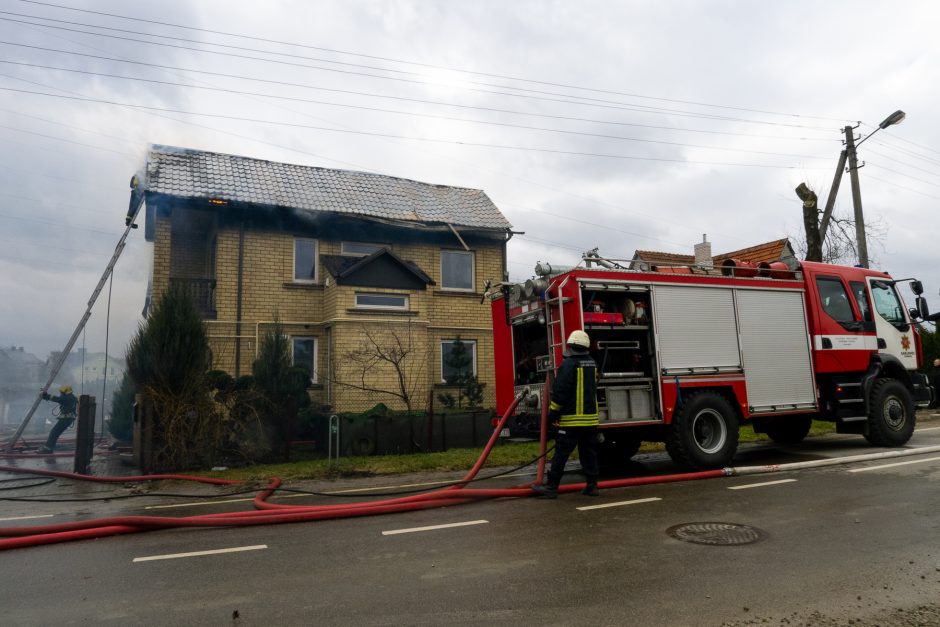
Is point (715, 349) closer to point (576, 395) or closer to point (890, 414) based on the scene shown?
point (576, 395)

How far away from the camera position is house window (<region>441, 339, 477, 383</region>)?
16.4 meters

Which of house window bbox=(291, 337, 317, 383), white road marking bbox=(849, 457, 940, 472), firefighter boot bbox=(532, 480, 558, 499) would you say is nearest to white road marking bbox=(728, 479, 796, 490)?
white road marking bbox=(849, 457, 940, 472)

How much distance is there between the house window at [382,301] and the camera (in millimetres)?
15102

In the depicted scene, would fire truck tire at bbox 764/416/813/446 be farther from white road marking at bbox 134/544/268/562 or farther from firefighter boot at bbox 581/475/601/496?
white road marking at bbox 134/544/268/562

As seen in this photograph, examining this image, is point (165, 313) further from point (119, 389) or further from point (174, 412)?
point (119, 389)

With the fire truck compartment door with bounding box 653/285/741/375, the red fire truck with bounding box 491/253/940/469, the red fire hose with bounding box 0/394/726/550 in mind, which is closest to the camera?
the red fire hose with bounding box 0/394/726/550

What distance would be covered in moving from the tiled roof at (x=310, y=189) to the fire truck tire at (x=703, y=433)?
10.4 meters

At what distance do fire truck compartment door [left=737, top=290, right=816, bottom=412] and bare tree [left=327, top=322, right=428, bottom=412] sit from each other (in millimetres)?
7478

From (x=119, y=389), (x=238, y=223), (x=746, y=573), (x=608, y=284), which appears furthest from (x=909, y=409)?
(x=119, y=389)

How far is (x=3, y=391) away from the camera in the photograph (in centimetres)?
2361

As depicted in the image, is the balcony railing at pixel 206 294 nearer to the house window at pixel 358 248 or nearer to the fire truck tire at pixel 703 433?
the house window at pixel 358 248

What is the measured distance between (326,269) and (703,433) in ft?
34.0

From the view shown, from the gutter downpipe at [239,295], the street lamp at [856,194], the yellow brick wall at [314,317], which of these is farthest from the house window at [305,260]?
the street lamp at [856,194]

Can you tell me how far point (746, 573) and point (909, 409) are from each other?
826 centimetres
